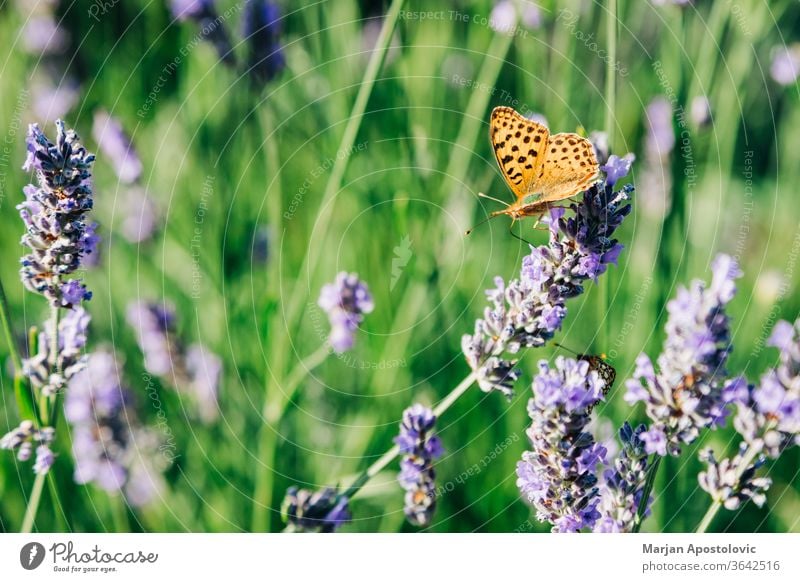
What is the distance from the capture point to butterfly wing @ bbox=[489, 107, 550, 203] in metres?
0.86

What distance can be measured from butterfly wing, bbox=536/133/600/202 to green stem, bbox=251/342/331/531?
1.34ft

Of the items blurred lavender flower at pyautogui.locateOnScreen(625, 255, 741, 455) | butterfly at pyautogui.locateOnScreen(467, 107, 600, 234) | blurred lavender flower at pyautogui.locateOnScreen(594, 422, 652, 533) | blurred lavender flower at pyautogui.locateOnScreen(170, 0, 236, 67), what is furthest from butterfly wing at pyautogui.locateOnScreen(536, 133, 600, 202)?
blurred lavender flower at pyautogui.locateOnScreen(170, 0, 236, 67)

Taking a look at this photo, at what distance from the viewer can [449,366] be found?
3.65 feet

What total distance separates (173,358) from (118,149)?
0.34 m

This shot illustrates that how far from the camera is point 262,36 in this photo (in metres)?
1.09

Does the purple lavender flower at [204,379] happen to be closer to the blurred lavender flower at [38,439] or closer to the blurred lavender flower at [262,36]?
the blurred lavender flower at [38,439]

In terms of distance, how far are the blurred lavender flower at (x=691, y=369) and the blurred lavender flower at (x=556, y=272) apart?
0.09 metres

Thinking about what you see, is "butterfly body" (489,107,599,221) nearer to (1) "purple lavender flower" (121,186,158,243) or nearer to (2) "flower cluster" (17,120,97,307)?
(2) "flower cluster" (17,120,97,307)

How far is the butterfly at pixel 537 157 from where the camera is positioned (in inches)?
32.5

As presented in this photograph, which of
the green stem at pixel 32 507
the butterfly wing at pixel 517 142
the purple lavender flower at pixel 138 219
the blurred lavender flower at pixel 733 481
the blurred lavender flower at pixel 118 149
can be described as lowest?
the blurred lavender flower at pixel 733 481

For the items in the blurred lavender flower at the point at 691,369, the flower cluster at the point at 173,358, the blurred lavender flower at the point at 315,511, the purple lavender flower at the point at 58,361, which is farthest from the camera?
the flower cluster at the point at 173,358

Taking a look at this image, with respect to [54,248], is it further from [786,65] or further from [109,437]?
[786,65]

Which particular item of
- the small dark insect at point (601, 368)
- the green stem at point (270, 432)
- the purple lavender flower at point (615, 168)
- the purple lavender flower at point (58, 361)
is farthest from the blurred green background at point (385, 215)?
the purple lavender flower at point (615, 168)
